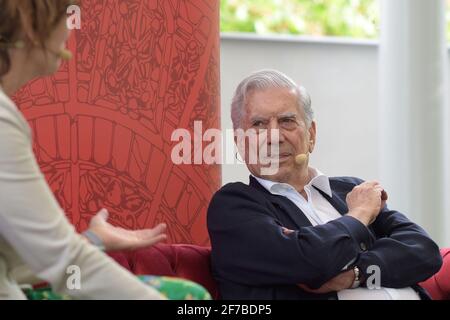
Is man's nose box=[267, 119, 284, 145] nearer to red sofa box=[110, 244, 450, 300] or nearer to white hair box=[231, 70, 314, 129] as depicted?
white hair box=[231, 70, 314, 129]

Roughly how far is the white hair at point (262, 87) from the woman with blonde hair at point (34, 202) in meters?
1.09

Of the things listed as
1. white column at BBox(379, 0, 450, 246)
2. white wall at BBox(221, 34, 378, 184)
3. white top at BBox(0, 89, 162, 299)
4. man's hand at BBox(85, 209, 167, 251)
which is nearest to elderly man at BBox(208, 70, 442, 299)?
man's hand at BBox(85, 209, 167, 251)

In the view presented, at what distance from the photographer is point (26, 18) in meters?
1.64

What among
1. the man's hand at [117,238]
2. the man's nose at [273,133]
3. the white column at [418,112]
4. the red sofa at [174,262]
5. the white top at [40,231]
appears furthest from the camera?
the white column at [418,112]

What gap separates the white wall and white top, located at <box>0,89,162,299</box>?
11.6 feet

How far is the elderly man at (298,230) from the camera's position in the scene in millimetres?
2363

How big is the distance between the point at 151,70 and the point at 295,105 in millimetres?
477

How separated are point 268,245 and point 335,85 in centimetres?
300

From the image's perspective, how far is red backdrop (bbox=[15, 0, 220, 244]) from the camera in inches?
103

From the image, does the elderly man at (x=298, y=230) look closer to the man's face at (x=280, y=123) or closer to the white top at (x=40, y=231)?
the man's face at (x=280, y=123)

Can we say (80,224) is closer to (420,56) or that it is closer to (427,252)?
(427,252)

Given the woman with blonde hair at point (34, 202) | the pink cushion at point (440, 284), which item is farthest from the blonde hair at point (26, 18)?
the pink cushion at point (440, 284)

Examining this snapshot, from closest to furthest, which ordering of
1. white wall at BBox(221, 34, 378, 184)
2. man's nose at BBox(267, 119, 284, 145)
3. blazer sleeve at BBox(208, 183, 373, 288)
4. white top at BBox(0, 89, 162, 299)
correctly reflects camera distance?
white top at BBox(0, 89, 162, 299)
blazer sleeve at BBox(208, 183, 373, 288)
man's nose at BBox(267, 119, 284, 145)
white wall at BBox(221, 34, 378, 184)
